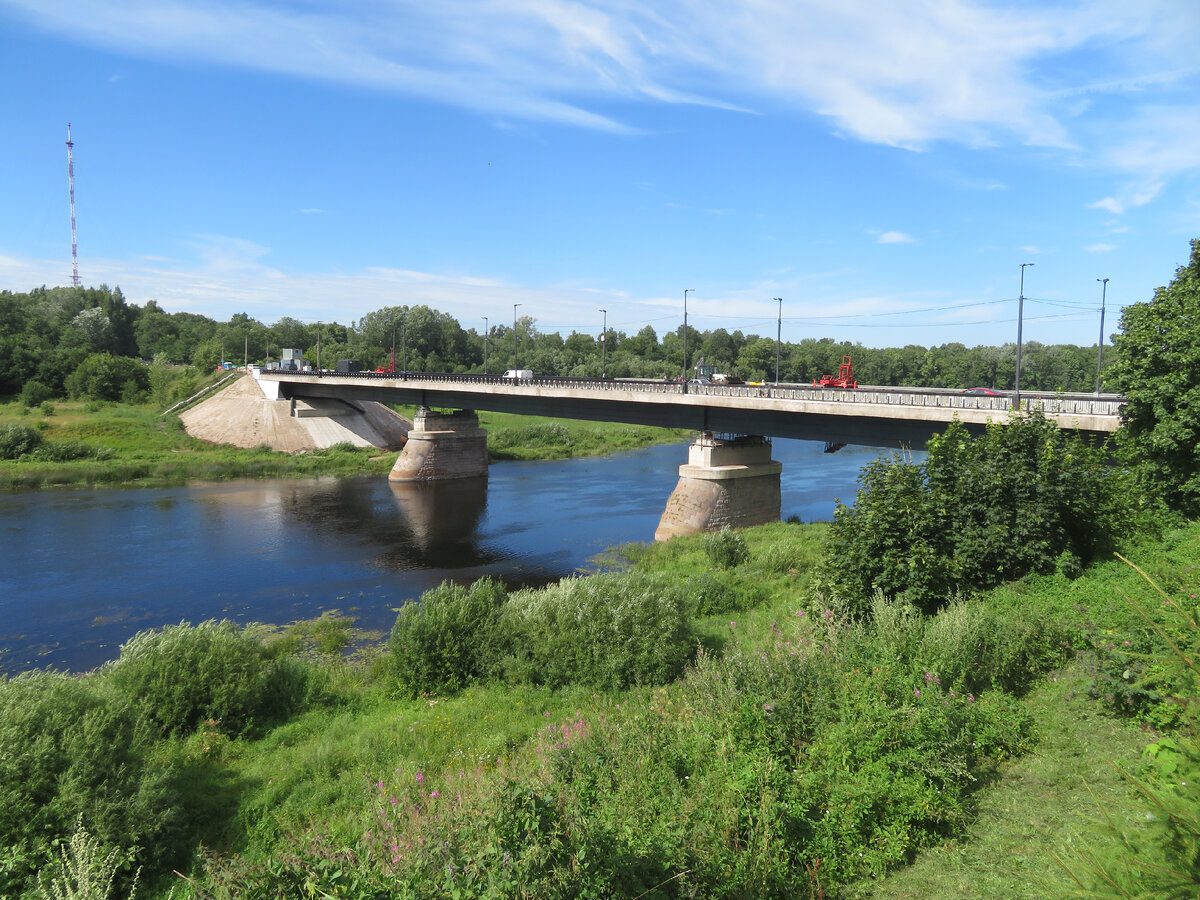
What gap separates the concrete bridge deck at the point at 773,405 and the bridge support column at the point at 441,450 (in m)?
1.93

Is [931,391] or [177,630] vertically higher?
[931,391]

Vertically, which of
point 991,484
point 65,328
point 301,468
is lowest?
point 301,468

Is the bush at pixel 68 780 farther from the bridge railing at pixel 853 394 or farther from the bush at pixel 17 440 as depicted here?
the bush at pixel 17 440

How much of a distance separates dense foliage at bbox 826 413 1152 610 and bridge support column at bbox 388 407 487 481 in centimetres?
4414

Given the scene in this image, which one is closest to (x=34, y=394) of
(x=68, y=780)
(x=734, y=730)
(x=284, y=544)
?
(x=284, y=544)

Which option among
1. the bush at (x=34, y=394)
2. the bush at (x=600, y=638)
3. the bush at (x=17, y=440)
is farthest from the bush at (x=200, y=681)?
the bush at (x=34, y=394)

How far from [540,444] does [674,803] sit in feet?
219

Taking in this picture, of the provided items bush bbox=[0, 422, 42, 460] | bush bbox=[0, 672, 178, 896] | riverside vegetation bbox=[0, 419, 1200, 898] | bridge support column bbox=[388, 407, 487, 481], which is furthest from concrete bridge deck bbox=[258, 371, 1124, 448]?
bush bbox=[0, 422, 42, 460]

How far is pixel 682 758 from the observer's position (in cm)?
861

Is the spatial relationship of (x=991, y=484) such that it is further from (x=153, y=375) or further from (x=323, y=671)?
(x=153, y=375)

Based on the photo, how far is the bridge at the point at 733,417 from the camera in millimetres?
27242

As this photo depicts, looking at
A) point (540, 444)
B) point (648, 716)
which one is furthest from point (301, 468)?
point (648, 716)

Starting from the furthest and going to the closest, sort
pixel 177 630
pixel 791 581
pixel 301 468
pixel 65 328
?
pixel 65 328 < pixel 301 468 < pixel 791 581 < pixel 177 630

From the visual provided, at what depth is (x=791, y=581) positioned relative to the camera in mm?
22828
